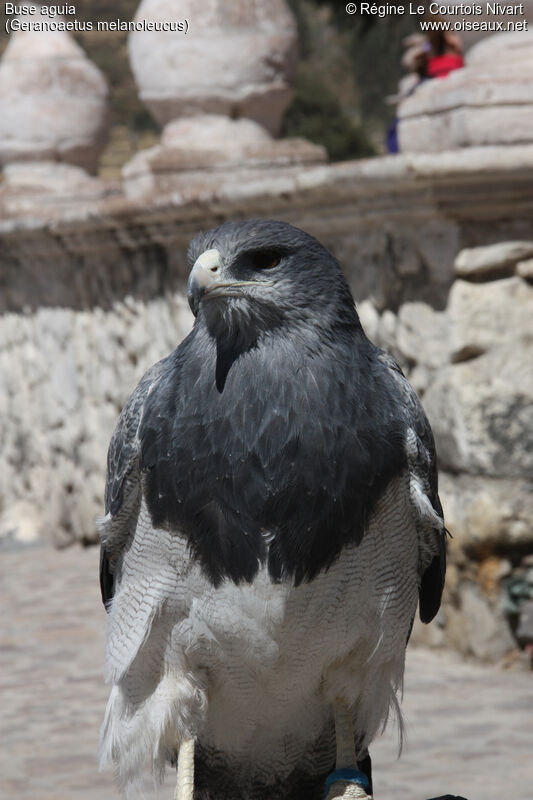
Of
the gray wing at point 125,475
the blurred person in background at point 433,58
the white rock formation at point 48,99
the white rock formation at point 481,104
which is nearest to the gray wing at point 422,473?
the gray wing at point 125,475

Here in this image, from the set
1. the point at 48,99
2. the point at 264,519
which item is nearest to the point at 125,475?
the point at 264,519

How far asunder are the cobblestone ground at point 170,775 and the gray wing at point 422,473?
1348mm

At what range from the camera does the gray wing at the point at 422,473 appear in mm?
2799

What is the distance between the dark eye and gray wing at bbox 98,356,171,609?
341 millimetres

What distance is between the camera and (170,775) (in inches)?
176

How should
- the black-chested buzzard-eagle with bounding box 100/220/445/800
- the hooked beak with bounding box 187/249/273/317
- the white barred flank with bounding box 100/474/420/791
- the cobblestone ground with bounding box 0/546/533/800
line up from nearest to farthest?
the hooked beak with bounding box 187/249/273/317
the black-chested buzzard-eagle with bounding box 100/220/445/800
the white barred flank with bounding box 100/474/420/791
the cobblestone ground with bounding box 0/546/533/800

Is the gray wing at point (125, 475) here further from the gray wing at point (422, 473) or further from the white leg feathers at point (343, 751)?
the white leg feathers at point (343, 751)

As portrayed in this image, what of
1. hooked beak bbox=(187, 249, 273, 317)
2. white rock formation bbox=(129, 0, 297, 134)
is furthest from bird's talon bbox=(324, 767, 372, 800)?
white rock formation bbox=(129, 0, 297, 134)

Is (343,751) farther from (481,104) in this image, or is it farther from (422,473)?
(481,104)

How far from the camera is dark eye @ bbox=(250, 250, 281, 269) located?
256cm

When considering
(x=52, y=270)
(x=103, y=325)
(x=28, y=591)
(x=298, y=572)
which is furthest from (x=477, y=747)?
(x=52, y=270)

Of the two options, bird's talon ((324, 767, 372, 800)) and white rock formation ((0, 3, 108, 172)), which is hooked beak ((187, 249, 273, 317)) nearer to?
bird's talon ((324, 767, 372, 800))

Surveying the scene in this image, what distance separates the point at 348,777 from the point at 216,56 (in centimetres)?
445

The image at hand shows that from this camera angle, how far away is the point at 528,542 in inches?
201
